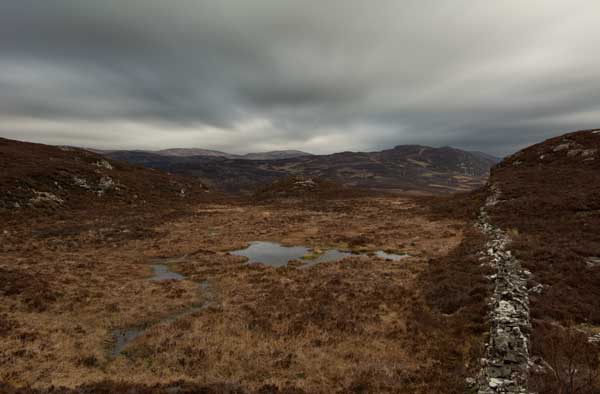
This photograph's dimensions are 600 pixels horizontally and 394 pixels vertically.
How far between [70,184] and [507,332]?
267 ft

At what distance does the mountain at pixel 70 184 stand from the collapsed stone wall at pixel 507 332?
67040mm

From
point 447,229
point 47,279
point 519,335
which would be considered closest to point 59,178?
point 47,279

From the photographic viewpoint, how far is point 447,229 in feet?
151

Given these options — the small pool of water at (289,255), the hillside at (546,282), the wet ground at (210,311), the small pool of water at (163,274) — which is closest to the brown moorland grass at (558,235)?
the hillside at (546,282)

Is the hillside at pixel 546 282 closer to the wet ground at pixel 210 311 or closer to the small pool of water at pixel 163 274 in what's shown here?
the wet ground at pixel 210 311

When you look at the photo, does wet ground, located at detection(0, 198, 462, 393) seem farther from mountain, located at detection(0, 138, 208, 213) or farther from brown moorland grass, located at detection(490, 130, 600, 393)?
mountain, located at detection(0, 138, 208, 213)

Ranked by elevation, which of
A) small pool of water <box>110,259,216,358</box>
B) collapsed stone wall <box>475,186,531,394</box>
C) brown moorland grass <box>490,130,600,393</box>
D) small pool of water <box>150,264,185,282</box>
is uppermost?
brown moorland grass <box>490,130,600,393</box>

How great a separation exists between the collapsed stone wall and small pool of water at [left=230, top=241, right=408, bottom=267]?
40.8 ft

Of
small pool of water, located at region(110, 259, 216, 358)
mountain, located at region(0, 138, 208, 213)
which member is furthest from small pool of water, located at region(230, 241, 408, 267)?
mountain, located at region(0, 138, 208, 213)

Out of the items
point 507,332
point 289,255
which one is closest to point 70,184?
point 289,255

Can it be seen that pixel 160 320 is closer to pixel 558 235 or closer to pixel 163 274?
pixel 163 274

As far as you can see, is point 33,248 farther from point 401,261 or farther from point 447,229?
point 447,229

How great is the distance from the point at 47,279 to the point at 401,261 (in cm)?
3156

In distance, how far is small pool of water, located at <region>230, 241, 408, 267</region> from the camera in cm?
3466
